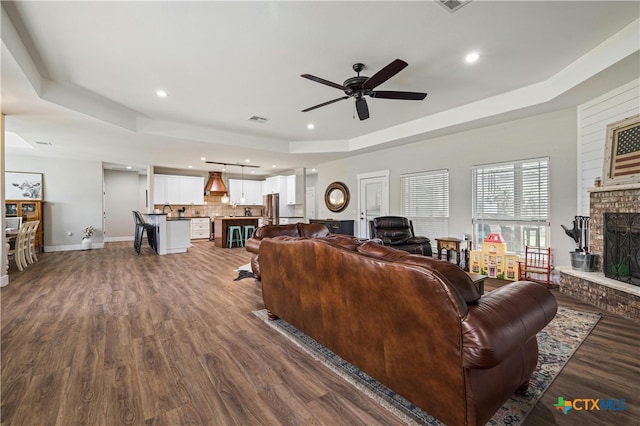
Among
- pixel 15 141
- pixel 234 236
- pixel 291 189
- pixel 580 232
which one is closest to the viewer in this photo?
pixel 580 232

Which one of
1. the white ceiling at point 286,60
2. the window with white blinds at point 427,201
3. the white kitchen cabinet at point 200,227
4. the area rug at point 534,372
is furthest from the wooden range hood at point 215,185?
the area rug at point 534,372

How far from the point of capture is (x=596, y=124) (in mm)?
3693

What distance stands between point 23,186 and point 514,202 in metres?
11.5

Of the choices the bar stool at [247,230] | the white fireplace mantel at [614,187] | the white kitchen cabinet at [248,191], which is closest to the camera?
the white fireplace mantel at [614,187]

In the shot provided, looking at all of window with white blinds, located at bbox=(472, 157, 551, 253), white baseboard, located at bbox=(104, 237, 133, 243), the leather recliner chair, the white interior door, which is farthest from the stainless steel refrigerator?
window with white blinds, located at bbox=(472, 157, 551, 253)

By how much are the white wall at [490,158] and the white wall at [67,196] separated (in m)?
7.53

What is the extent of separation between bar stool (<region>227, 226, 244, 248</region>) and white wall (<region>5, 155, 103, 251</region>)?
12.3ft

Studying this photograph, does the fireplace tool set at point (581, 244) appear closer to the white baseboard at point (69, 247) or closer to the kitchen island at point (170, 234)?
the kitchen island at point (170, 234)

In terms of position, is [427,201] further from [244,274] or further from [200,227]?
[200,227]

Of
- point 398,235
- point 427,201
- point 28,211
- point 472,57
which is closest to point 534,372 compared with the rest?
point 472,57

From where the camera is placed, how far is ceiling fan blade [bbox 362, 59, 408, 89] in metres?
2.65

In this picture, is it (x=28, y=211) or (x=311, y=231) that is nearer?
(x=311, y=231)

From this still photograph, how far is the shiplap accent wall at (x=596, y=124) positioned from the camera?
3.24 metres

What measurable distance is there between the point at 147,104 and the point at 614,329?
656cm
